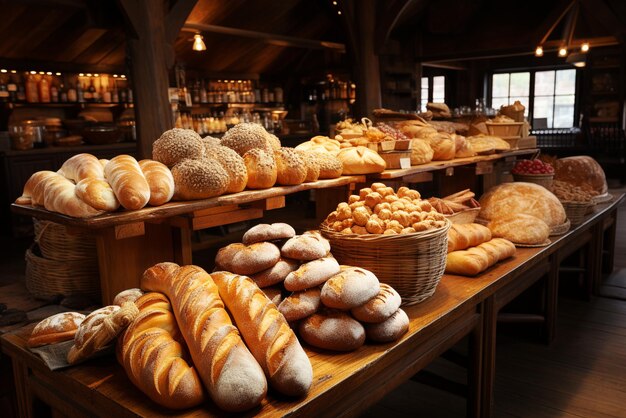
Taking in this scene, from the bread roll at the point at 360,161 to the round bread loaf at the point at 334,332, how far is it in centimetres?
111

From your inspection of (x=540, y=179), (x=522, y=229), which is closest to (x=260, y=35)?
(x=540, y=179)

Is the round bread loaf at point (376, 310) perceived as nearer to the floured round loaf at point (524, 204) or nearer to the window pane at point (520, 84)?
the floured round loaf at point (524, 204)

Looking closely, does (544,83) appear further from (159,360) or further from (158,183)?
(159,360)

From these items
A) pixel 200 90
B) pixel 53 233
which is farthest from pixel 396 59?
pixel 53 233

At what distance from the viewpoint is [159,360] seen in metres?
1.16

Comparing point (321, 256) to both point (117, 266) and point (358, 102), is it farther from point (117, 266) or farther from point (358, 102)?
point (358, 102)

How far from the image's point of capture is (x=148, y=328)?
129 centimetres

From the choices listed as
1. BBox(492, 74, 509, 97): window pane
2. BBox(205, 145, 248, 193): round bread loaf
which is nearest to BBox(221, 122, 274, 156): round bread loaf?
BBox(205, 145, 248, 193): round bread loaf

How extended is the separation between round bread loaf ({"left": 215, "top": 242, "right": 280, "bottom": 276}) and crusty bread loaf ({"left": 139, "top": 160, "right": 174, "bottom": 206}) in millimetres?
271

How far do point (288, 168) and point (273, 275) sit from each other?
64 cm

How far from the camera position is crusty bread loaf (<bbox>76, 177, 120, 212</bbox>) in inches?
60.8

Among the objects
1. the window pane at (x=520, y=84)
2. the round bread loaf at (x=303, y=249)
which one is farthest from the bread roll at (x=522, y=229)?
the window pane at (x=520, y=84)

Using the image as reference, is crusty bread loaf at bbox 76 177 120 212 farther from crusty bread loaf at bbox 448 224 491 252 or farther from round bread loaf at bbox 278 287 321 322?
crusty bread loaf at bbox 448 224 491 252

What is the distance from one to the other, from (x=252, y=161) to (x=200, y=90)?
7.92 m
